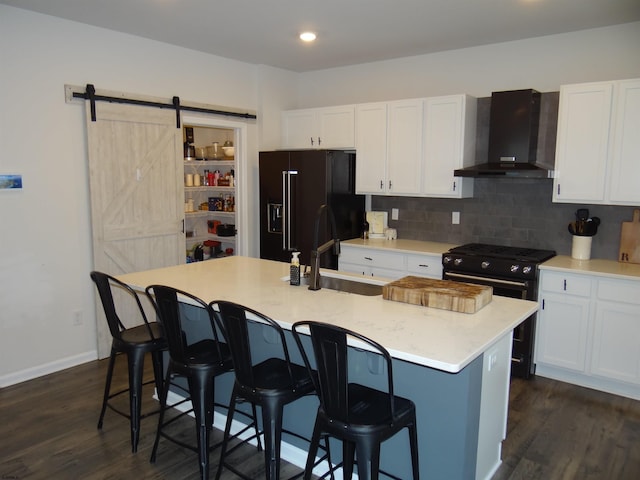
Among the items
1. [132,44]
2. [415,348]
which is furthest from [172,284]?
[132,44]

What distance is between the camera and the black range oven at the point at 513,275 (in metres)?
3.81

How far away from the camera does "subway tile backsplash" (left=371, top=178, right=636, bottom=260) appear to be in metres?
4.04

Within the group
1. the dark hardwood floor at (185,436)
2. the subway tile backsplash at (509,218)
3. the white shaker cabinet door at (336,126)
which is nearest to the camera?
the dark hardwood floor at (185,436)

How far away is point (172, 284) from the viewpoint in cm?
298

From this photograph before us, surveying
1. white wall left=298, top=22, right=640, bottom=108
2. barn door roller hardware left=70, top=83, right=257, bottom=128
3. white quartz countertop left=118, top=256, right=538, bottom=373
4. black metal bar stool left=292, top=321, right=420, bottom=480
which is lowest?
black metal bar stool left=292, top=321, right=420, bottom=480

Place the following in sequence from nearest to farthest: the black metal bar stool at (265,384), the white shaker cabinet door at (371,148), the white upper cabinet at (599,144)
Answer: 1. the black metal bar stool at (265,384)
2. the white upper cabinet at (599,144)
3. the white shaker cabinet door at (371,148)

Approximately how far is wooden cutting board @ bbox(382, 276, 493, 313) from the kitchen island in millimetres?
43

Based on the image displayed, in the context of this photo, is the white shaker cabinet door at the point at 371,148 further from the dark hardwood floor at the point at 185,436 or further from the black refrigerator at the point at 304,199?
the dark hardwood floor at the point at 185,436

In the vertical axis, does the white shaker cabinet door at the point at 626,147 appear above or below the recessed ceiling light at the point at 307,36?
below

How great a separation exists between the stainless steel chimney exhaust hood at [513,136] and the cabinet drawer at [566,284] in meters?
0.80

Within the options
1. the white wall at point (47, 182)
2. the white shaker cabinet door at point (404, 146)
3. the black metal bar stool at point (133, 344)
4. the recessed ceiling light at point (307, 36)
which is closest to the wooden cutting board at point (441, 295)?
the black metal bar stool at point (133, 344)

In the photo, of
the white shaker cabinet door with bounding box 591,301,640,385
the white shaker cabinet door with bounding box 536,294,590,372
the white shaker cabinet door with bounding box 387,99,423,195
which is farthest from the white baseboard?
the white shaker cabinet door with bounding box 591,301,640,385

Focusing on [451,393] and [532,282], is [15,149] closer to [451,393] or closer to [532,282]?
[451,393]

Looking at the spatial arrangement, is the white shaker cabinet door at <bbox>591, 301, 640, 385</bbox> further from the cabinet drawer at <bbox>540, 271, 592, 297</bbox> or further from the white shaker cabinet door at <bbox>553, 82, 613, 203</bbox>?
the white shaker cabinet door at <bbox>553, 82, 613, 203</bbox>
